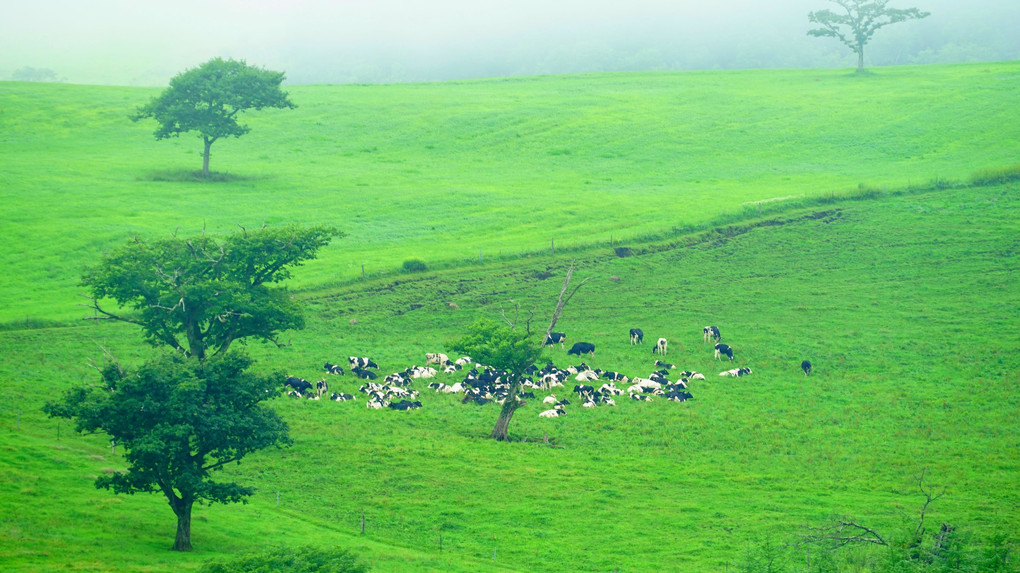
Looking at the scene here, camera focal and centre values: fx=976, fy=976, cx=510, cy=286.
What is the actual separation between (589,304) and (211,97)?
3434 cm

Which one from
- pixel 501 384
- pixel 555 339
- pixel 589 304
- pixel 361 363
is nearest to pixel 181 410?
pixel 361 363

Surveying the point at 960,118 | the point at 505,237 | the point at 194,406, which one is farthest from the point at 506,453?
the point at 960,118

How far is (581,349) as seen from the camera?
46.1 metres

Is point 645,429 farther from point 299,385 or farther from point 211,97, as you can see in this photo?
point 211,97

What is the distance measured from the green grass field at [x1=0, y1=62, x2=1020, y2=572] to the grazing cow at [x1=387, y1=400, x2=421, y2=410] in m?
1.06

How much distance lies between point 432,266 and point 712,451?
79.7 ft

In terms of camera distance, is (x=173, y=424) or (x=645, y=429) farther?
(x=645, y=429)

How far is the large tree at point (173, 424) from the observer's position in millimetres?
25016

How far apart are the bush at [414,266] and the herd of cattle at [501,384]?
9.94 metres

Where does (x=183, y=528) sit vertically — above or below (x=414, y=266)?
below

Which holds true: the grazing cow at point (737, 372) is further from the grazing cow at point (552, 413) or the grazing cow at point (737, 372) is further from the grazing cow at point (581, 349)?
the grazing cow at point (552, 413)

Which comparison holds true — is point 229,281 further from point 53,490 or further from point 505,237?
point 505,237

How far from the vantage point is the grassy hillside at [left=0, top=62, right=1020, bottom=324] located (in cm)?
5928

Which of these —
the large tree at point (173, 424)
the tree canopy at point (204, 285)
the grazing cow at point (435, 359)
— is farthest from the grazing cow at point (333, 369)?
the large tree at point (173, 424)
